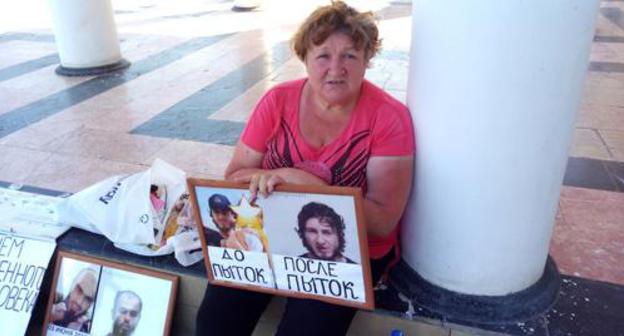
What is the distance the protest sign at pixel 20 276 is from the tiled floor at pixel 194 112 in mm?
674

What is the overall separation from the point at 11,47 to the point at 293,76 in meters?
4.34

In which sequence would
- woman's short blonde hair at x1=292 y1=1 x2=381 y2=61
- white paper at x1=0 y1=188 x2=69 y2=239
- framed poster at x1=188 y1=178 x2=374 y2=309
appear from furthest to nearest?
white paper at x1=0 y1=188 x2=69 y2=239, woman's short blonde hair at x1=292 y1=1 x2=381 y2=61, framed poster at x1=188 y1=178 x2=374 y2=309

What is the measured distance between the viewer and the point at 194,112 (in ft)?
14.3

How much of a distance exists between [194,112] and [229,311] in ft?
8.96

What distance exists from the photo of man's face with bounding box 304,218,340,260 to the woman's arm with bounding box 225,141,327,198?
152mm

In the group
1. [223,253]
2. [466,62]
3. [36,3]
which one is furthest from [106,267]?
[36,3]

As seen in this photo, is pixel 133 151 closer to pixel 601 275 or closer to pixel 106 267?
pixel 106 267

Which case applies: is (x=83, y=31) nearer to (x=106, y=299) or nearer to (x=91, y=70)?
(x=91, y=70)

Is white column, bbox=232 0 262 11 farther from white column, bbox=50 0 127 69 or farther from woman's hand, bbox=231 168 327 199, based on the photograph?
woman's hand, bbox=231 168 327 199

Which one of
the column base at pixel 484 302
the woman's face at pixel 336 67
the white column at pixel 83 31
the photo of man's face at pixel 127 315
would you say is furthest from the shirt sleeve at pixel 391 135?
the white column at pixel 83 31

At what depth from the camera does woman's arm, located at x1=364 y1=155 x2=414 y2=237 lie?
1834 millimetres

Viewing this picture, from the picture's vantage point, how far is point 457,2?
154cm

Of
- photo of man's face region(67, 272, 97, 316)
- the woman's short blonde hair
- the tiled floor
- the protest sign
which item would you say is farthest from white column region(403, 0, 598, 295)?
the protest sign

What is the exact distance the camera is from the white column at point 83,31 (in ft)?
17.9
